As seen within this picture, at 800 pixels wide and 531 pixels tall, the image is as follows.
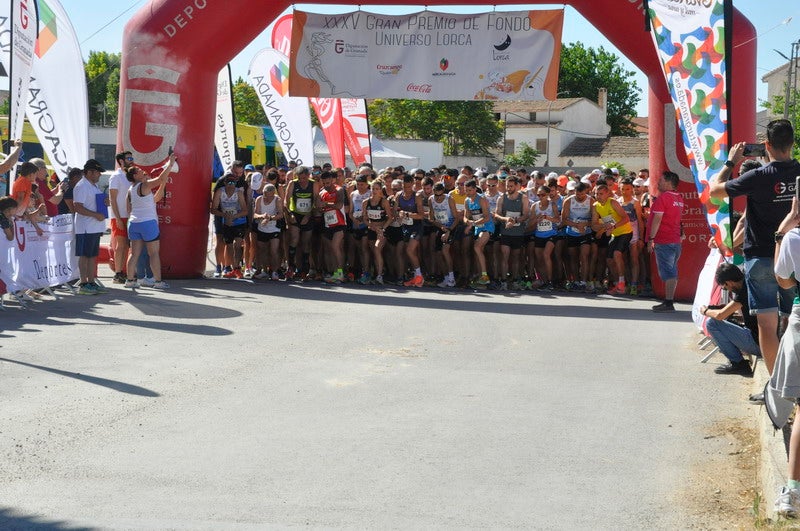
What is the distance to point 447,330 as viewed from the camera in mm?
10852

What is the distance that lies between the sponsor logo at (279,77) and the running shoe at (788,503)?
16015 mm

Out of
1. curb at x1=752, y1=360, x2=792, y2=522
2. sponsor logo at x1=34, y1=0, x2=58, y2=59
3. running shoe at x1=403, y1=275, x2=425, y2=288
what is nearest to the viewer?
curb at x1=752, y1=360, x2=792, y2=522

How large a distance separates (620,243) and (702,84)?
5868mm

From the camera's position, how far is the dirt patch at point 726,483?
4.87 m

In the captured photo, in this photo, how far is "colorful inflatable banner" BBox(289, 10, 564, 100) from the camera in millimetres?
14922

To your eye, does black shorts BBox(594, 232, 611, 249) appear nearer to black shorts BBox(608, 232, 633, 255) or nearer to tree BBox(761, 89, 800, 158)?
black shorts BBox(608, 232, 633, 255)

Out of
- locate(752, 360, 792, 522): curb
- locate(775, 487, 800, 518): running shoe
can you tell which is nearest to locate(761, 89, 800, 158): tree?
locate(752, 360, 792, 522): curb

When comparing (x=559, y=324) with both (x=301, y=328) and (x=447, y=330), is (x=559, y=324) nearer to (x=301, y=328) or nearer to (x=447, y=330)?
(x=447, y=330)

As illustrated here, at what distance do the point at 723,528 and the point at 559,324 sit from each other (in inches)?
274

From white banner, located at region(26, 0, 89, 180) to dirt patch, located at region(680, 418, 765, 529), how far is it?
10170 mm

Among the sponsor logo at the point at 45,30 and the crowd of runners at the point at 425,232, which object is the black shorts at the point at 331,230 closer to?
the crowd of runners at the point at 425,232

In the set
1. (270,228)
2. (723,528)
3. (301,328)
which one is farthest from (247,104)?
(723,528)

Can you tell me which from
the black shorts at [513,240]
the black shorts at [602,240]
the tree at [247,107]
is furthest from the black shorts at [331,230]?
the tree at [247,107]

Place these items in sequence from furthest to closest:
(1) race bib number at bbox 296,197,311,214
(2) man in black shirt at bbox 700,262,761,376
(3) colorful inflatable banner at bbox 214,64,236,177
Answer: (3) colorful inflatable banner at bbox 214,64,236,177 → (1) race bib number at bbox 296,197,311,214 → (2) man in black shirt at bbox 700,262,761,376
